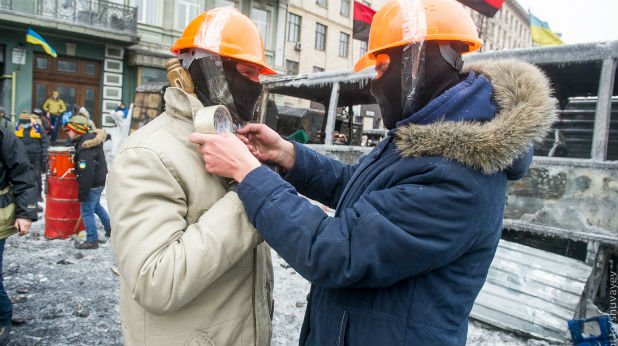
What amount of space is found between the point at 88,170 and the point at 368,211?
19.9 ft

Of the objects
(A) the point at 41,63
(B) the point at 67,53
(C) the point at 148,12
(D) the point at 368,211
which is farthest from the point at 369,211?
(C) the point at 148,12

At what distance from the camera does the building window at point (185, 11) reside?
64.5ft

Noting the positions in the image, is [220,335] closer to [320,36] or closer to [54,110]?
[54,110]

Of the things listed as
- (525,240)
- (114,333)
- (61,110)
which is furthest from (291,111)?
Answer: (114,333)

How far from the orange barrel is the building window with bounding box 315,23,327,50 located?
22.8 metres

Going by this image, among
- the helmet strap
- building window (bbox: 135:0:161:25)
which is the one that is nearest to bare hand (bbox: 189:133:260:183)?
the helmet strap

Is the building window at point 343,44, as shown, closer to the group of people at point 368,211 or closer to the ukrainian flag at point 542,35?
the ukrainian flag at point 542,35

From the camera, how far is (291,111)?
14641mm

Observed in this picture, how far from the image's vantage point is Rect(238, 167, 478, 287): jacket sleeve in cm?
125

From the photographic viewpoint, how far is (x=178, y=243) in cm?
135

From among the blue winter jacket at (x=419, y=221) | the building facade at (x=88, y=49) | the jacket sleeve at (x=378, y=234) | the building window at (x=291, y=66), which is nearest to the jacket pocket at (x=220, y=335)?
the blue winter jacket at (x=419, y=221)

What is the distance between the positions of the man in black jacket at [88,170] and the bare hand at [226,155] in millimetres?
5574

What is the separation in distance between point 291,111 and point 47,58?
1022 centimetres

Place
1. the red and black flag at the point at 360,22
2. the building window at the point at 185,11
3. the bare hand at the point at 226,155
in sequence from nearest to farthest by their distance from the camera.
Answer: the bare hand at the point at 226,155
the red and black flag at the point at 360,22
the building window at the point at 185,11
